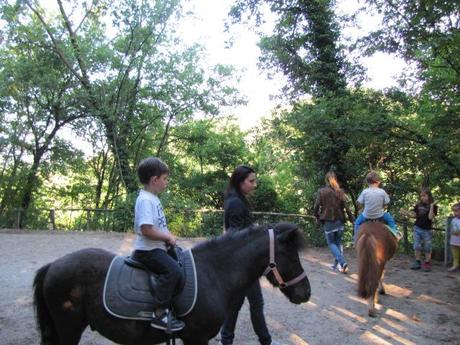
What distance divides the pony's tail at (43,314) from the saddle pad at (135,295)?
68cm

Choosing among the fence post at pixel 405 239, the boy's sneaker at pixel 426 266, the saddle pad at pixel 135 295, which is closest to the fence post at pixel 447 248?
the boy's sneaker at pixel 426 266

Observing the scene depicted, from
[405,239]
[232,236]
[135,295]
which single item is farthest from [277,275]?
[405,239]

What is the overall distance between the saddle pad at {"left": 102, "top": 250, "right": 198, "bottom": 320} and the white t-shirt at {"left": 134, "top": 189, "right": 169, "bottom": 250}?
25 cm

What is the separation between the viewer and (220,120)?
2369 centimetres

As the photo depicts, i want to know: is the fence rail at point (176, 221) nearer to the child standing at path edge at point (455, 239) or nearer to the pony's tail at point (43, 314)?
the child standing at path edge at point (455, 239)

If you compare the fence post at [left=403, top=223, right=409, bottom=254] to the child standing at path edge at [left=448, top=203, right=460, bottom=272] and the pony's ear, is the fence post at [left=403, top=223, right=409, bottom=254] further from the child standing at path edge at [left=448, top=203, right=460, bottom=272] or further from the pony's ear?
the pony's ear

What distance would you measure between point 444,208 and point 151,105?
14.5 m

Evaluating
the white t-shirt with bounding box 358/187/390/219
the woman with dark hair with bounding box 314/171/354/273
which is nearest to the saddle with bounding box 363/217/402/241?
the white t-shirt with bounding box 358/187/390/219

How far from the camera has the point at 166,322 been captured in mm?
3090

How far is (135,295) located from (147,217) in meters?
0.64

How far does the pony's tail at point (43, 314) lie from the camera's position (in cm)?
350

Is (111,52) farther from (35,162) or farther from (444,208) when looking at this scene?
(444,208)

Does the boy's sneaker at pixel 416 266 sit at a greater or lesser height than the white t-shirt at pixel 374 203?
lesser

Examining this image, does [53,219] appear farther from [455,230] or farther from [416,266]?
[455,230]
